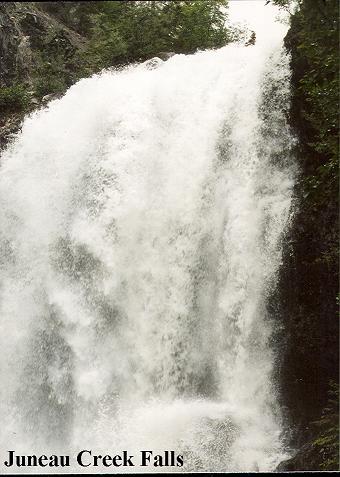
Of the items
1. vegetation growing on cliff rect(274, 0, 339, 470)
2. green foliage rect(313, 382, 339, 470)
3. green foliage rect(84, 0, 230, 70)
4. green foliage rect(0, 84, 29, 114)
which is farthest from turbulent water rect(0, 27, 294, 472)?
green foliage rect(84, 0, 230, 70)

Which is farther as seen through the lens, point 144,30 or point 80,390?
point 144,30

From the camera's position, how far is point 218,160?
34.6 ft

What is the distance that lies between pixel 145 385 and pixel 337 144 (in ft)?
17.7

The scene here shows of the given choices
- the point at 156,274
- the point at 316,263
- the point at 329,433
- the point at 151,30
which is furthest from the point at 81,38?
the point at 329,433

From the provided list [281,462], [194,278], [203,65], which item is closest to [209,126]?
[203,65]

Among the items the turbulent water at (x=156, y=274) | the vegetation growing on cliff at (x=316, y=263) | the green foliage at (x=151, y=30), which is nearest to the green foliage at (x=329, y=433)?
the vegetation growing on cliff at (x=316, y=263)

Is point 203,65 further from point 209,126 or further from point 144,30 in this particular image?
point 144,30

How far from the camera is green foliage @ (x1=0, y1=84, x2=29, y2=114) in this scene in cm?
1438

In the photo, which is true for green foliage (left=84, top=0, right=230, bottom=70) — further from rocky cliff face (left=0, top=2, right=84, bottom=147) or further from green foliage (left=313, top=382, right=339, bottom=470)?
green foliage (left=313, top=382, right=339, bottom=470)

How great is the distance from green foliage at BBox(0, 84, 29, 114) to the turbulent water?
2876 millimetres

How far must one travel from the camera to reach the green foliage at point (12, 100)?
14375mm

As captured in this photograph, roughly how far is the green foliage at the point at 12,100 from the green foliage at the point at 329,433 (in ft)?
36.5

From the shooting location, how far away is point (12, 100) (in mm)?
14422

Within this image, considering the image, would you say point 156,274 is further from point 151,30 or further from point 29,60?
point 151,30
